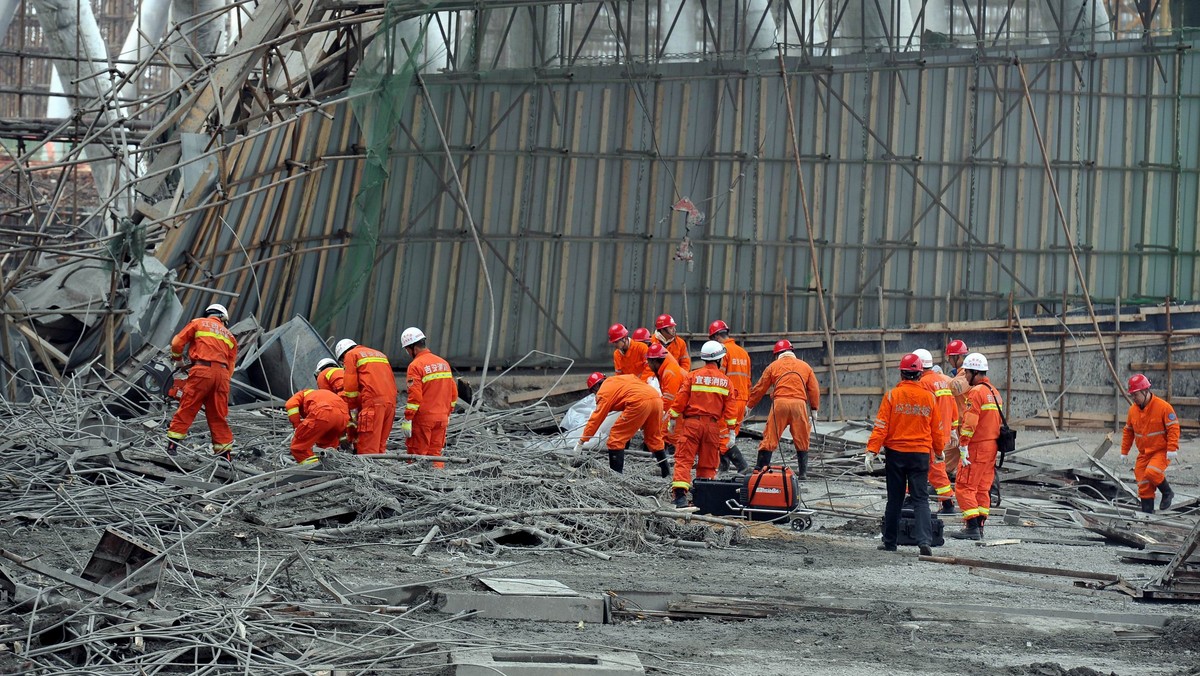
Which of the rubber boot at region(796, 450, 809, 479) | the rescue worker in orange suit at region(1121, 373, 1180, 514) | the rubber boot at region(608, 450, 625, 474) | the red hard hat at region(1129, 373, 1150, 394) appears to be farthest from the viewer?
the rubber boot at region(796, 450, 809, 479)

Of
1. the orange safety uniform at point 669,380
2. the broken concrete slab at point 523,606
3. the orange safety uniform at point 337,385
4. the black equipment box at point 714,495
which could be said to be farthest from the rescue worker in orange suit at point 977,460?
the orange safety uniform at point 337,385

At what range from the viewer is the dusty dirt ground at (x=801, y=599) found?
7.59m

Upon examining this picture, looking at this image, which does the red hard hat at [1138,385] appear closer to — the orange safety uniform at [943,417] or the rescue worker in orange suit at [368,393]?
the orange safety uniform at [943,417]

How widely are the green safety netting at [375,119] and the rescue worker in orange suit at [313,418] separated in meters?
7.58

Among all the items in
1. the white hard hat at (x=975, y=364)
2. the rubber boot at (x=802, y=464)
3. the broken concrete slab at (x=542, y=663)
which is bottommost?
the broken concrete slab at (x=542, y=663)

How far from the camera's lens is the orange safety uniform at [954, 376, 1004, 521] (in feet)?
42.0

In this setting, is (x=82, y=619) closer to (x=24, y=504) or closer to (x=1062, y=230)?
(x=24, y=504)

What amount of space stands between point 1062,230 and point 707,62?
20.9ft

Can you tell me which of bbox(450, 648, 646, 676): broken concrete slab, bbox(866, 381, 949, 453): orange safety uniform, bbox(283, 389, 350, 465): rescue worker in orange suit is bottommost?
bbox(450, 648, 646, 676): broken concrete slab

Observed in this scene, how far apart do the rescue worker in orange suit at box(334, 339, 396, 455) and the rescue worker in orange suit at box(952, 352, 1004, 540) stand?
17.5 feet

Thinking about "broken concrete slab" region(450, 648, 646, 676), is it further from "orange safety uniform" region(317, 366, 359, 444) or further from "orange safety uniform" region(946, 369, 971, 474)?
"orange safety uniform" region(946, 369, 971, 474)

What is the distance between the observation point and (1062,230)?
74.4 ft

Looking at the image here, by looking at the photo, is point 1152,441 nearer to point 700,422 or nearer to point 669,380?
point 669,380

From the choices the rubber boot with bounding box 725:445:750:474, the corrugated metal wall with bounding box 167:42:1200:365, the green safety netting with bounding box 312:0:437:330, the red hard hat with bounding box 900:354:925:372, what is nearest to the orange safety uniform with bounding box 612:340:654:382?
the rubber boot with bounding box 725:445:750:474
